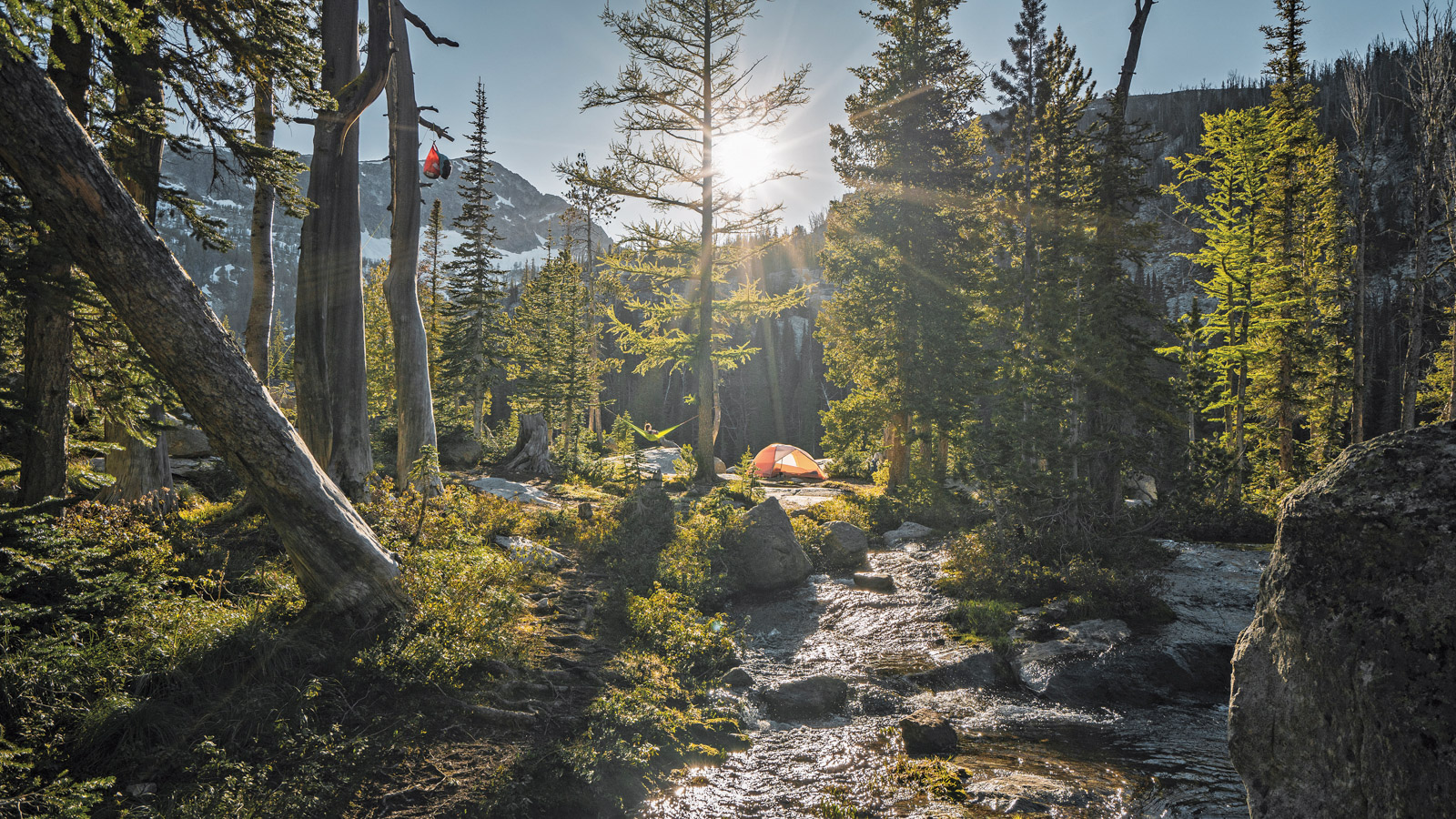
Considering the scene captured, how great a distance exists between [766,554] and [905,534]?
519 cm

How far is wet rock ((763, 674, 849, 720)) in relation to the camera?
6.82 m

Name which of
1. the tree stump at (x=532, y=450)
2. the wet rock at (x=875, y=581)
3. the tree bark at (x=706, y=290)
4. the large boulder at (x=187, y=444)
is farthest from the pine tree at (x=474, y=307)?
the wet rock at (x=875, y=581)

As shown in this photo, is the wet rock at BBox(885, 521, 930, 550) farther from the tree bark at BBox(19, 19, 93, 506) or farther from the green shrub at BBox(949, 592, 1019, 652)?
the tree bark at BBox(19, 19, 93, 506)

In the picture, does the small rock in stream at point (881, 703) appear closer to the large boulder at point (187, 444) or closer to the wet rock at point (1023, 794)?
the wet rock at point (1023, 794)

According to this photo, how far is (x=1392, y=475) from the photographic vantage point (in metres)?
2.90

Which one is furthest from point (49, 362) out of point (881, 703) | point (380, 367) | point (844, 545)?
point (380, 367)

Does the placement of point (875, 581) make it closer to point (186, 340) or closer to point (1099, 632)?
point (1099, 632)

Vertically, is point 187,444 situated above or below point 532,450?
above

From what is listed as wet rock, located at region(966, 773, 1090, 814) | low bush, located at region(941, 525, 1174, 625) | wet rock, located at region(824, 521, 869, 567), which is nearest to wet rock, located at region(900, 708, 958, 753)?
wet rock, located at region(966, 773, 1090, 814)

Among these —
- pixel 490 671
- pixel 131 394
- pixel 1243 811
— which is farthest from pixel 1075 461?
pixel 131 394

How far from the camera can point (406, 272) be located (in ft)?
37.5

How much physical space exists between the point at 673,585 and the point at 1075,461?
9.34 metres

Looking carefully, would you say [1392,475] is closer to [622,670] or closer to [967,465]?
[622,670]

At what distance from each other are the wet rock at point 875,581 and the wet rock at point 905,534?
292cm
